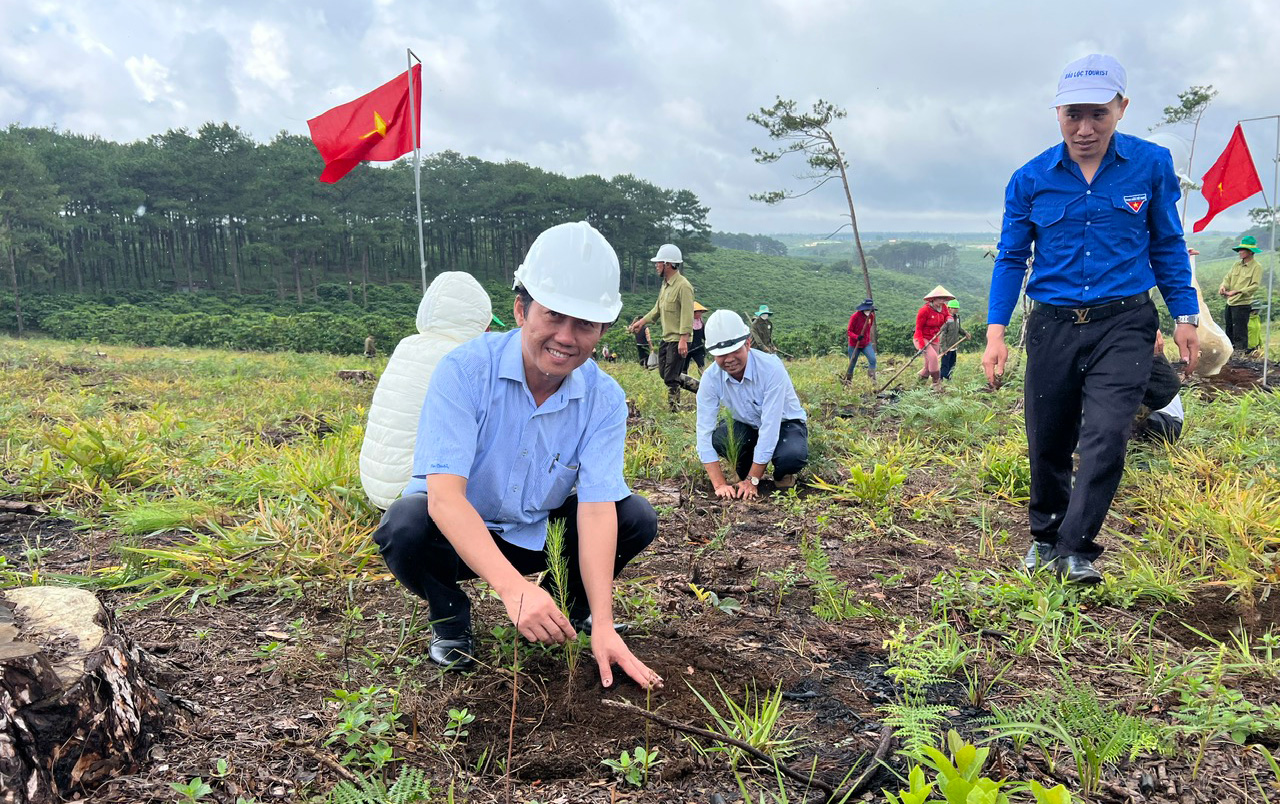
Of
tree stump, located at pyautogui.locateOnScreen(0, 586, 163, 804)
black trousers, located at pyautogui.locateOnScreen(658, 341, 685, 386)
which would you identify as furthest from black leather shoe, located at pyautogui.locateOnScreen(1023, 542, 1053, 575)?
black trousers, located at pyautogui.locateOnScreen(658, 341, 685, 386)

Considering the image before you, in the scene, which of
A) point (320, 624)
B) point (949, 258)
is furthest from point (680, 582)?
point (949, 258)

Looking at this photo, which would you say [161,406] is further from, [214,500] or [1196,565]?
[1196,565]

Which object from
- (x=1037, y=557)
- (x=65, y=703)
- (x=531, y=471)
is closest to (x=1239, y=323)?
(x=1037, y=557)

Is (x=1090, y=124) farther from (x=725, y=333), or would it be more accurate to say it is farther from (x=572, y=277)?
(x=725, y=333)

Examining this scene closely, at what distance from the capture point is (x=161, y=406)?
5.76 metres

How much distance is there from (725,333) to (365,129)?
4.39 m

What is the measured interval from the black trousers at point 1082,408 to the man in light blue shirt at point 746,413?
5.40 ft

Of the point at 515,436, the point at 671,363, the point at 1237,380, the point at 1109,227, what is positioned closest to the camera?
the point at 515,436

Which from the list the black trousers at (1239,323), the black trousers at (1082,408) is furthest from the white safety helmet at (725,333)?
the black trousers at (1239,323)

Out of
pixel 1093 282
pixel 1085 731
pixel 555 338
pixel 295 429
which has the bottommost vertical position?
pixel 295 429

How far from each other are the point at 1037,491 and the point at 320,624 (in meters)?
2.84

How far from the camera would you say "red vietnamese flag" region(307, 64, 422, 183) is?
6805 millimetres

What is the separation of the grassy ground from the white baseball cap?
1728 millimetres

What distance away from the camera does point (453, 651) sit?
89.1 inches
